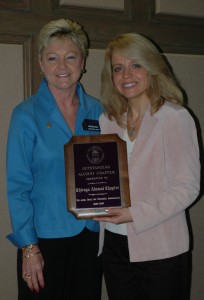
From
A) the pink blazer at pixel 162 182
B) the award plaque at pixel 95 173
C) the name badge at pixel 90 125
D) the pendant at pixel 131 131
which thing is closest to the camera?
the pink blazer at pixel 162 182

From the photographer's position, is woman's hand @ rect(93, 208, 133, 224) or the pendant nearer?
woman's hand @ rect(93, 208, 133, 224)

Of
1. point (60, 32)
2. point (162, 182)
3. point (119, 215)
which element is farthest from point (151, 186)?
point (60, 32)

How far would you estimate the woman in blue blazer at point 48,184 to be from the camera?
1779mm

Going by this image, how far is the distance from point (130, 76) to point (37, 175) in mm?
669

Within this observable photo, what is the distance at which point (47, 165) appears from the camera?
181 centimetres

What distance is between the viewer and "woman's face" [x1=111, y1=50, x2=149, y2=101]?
1.75 m

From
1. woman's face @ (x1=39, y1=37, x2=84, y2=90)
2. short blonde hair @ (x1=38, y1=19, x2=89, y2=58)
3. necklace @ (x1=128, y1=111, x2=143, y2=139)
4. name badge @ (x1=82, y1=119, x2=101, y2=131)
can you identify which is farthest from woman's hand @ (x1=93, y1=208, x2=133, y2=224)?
short blonde hair @ (x1=38, y1=19, x2=89, y2=58)

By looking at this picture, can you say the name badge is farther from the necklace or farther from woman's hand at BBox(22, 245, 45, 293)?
woman's hand at BBox(22, 245, 45, 293)

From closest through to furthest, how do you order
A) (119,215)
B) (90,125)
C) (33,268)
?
1. (119,215)
2. (33,268)
3. (90,125)

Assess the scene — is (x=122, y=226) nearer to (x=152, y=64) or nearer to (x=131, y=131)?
(x=131, y=131)

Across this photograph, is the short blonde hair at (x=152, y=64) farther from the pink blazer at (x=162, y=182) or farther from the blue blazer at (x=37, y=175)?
the blue blazer at (x=37, y=175)

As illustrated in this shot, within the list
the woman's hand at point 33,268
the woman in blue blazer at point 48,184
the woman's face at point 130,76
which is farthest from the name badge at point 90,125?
the woman's hand at point 33,268

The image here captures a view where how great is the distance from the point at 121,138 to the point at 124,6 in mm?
1013

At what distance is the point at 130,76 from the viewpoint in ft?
5.73
